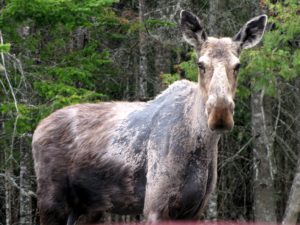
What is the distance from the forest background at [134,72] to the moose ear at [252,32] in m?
3.55

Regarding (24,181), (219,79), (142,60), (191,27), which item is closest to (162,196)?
(219,79)

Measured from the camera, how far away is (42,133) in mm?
9047

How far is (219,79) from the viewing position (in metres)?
6.55

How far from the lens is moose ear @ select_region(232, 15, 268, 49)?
7625mm

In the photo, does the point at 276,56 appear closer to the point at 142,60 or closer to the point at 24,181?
the point at 142,60

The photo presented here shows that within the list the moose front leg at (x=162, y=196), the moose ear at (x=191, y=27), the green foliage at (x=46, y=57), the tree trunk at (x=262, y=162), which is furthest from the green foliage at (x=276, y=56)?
the moose front leg at (x=162, y=196)

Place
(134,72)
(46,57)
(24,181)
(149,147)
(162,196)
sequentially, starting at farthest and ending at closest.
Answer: (134,72) < (46,57) < (24,181) < (149,147) < (162,196)

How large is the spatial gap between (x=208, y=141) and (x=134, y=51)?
1141cm

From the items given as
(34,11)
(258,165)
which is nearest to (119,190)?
(34,11)

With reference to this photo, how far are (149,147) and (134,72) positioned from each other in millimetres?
10979

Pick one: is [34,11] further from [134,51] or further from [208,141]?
[134,51]

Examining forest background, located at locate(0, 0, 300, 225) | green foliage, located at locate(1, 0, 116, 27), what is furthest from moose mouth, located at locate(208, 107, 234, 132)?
green foliage, located at locate(1, 0, 116, 27)

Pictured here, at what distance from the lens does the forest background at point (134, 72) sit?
11727 millimetres

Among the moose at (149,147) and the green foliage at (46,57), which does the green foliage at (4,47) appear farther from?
the moose at (149,147)
